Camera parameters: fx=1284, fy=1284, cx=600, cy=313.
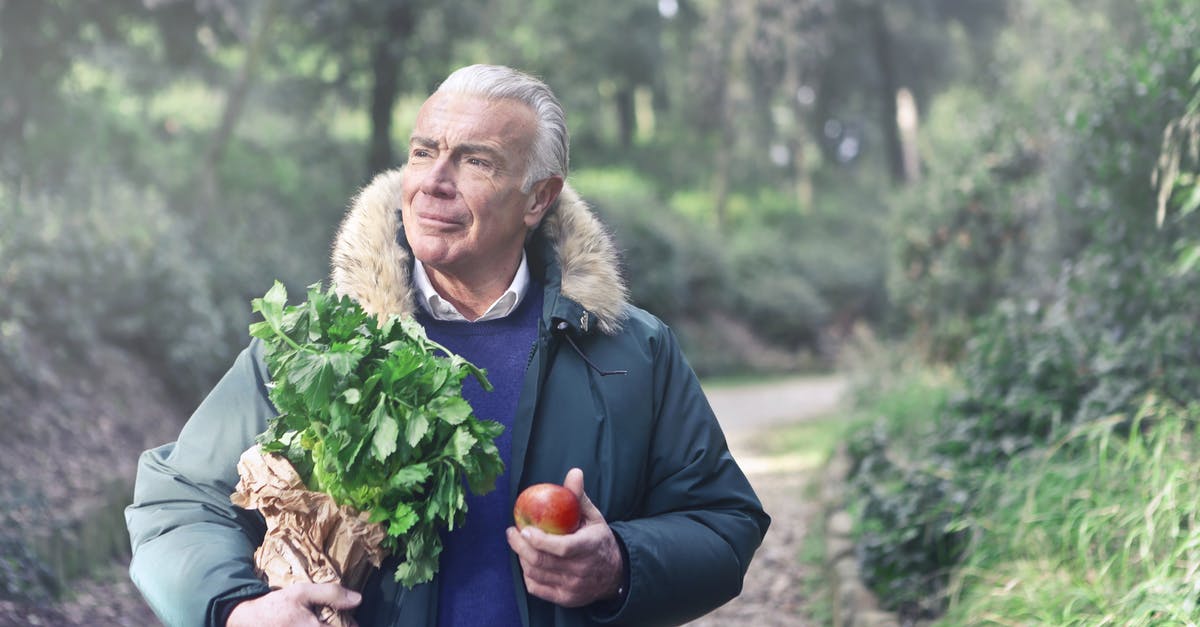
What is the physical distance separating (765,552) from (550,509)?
21.2ft

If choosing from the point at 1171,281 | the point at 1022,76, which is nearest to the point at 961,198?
the point at 1022,76

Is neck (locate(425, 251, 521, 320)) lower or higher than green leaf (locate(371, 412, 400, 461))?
higher

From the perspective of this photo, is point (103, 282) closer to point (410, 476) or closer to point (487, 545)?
point (487, 545)

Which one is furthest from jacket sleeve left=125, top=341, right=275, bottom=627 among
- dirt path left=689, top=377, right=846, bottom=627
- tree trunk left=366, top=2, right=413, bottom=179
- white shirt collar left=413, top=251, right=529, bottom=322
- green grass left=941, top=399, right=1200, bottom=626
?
tree trunk left=366, top=2, right=413, bottom=179

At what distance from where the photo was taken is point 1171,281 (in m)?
6.36

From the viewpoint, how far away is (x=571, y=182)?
326 cm

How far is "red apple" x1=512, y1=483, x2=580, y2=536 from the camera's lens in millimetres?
2395

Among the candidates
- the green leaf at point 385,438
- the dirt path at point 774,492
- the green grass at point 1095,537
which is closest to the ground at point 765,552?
the dirt path at point 774,492

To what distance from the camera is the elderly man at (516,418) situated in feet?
8.22

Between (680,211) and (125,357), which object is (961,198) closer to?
(125,357)

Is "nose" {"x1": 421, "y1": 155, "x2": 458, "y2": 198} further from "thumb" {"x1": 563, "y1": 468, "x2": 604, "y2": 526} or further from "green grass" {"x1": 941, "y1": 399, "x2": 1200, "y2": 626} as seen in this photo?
"green grass" {"x1": 941, "y1": 399, "x2": 1200, "y2": 626}

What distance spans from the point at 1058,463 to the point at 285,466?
459 centimetres

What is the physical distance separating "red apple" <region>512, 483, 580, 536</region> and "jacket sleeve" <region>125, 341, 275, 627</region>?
0.51m

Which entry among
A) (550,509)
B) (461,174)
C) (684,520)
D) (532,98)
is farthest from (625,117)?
(550,509)
